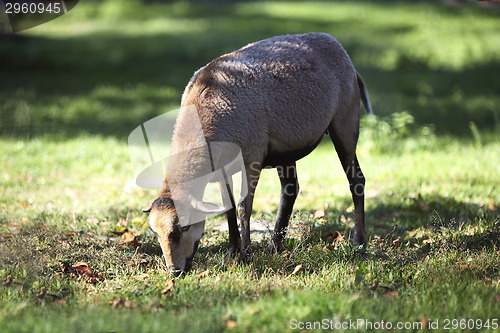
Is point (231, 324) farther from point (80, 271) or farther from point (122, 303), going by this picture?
point (80, 271)

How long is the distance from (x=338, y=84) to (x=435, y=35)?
13.6m

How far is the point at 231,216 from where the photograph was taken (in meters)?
5.25

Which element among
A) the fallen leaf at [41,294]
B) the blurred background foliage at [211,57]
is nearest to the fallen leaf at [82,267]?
the fallen leaf at [41,294]

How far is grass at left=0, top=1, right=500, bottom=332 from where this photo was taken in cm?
414

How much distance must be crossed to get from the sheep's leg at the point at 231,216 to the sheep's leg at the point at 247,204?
0.10 metres

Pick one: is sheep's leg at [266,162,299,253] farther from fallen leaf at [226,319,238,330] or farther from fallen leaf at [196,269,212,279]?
fallen leaf at [226,319,238,330]

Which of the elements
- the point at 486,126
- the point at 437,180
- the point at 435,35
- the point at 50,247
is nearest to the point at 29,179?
the point at 50,247

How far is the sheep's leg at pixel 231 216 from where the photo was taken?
506 cm

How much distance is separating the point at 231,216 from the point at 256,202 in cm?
233

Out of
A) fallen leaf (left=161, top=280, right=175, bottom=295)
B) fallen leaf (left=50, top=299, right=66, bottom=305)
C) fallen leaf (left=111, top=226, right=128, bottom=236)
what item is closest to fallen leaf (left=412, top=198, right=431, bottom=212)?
fallen leaf (left=111, top=226, right=128, bottom=236)

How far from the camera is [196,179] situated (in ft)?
15.4

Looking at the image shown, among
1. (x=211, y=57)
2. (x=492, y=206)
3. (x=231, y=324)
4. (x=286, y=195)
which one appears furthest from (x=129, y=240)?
(x=211, y=57)

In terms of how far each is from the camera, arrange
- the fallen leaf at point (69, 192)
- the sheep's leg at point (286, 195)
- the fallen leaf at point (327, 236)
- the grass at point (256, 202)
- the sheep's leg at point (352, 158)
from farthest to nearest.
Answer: the fallen leaf at point (69, 192) < the fallen leaf at point (327, 236) < the sheep's leg at point (286, 195) < the sheep's leg at point (352, 158) < the grass at point (256, 202)

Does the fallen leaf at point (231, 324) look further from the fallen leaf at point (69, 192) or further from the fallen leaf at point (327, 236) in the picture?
the fallen leaf at point (69, 192)
